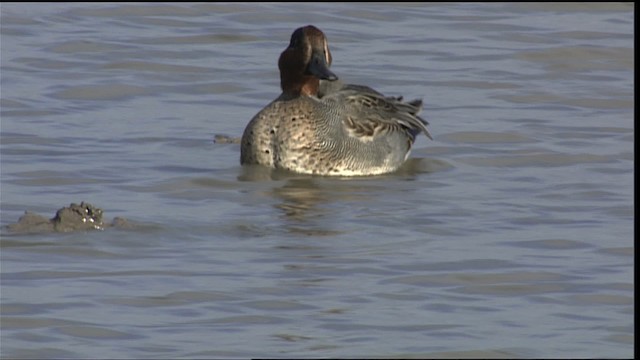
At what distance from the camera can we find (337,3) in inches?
744

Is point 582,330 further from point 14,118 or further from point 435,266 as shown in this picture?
point 14,118

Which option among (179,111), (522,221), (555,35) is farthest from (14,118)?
(555,35)

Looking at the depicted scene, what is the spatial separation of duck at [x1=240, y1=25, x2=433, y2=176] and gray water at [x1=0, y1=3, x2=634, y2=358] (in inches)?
6.5

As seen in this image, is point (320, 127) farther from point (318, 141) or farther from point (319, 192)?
point (319, 192)

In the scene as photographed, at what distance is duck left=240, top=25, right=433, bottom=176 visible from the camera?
12234 millimetres

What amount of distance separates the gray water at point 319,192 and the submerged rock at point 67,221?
18 centimetres

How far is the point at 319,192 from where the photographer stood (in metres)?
11.8

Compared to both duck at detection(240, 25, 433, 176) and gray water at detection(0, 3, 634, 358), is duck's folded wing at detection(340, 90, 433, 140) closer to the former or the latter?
duck at detection(240, 25, 433, 176)

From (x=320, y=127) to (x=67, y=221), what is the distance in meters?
2.66

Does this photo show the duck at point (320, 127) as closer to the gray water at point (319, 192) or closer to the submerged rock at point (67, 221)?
the gray water at point (319, 192)

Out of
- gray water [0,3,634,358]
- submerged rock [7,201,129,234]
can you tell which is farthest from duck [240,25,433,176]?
submerged rock [7,201,129,234]

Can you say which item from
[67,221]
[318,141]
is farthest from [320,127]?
[67,221]

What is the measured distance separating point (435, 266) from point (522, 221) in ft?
4.29

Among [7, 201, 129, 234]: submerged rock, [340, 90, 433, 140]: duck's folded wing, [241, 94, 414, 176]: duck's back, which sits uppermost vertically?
[340, 90, 433, 140]: duck's folded wing
